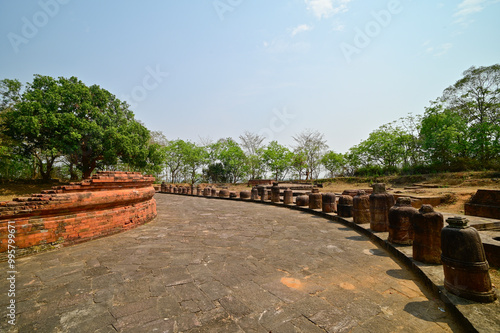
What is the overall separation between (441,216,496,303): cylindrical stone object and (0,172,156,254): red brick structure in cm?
510

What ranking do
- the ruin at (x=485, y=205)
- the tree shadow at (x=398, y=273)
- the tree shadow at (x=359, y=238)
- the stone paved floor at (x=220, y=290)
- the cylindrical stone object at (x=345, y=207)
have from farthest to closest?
the cylindrical stone object at (x=345, y=207)
the ruin at (x=485, y=205)
the tree shadow at (x=359, y=238)
the tree shadow at (x=398, y=273)
the stone paved floor at (x=220, y=290)

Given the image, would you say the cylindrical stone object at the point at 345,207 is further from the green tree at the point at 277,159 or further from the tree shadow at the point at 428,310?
the green tree at the point at 277,159

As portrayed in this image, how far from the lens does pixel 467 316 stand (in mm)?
1591

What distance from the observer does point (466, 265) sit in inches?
72.0

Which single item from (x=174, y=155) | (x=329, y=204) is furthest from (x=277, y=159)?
(x=329, y=204)

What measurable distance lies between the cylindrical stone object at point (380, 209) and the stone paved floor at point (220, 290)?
27.7 inches

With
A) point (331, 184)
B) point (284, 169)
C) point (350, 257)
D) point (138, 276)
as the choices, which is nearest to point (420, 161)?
point (331, 184)

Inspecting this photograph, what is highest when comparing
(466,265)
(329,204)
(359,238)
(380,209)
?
(380,209)

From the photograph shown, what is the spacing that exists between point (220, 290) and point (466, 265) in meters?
2.22

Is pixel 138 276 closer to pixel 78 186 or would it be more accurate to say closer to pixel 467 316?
pixel 78 186

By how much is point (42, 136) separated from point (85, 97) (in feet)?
15.0

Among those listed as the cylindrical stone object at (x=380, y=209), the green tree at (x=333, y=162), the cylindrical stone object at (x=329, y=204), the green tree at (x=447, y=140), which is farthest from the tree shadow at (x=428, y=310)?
the green tree at (x=333, y=162)

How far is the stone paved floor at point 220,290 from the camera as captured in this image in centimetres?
162

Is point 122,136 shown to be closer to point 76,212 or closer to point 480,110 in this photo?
point 76,212
